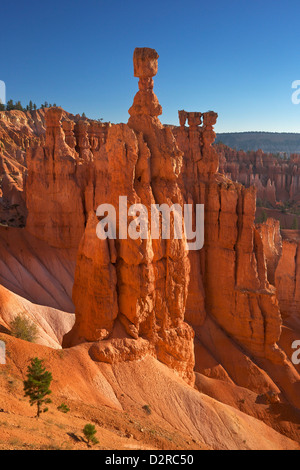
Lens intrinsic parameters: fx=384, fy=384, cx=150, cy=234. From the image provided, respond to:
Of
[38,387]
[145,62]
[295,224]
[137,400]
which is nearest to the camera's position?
[38,387]

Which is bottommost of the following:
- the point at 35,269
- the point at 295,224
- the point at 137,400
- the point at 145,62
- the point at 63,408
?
the point at 137,400

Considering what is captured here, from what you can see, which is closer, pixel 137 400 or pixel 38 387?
pixel 38 387

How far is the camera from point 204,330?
89.4ft

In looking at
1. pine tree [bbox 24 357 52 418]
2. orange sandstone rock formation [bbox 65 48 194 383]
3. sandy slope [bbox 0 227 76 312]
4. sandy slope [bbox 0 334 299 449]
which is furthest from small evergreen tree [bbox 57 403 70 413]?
sandy slope [bbox 0 227 76 312]

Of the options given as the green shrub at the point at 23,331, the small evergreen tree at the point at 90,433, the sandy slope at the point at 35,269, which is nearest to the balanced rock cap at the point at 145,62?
the green shrub at the point at 23,331

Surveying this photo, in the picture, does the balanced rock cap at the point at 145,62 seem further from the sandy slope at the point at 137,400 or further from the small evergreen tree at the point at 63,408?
the small evergreen tree at the point at 63,408

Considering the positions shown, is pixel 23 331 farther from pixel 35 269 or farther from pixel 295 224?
pixel 295 224

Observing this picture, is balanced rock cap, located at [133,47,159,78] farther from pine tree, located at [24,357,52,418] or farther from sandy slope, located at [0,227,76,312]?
sandy slope, located at [0,227,76,312]

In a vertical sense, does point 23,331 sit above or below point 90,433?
below

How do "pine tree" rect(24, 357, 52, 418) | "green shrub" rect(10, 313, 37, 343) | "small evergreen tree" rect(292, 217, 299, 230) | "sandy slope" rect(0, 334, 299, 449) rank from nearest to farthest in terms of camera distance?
"pine tree" rect(24, 357, 52, 418) → "sandy slope" rect(0, 334, 299, 449) → "green shrub" rect(10, 313, 37, 343) → "small evergreen tree" rect(292, 217, 299, 230)

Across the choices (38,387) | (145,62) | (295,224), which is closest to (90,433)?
(38,387)
